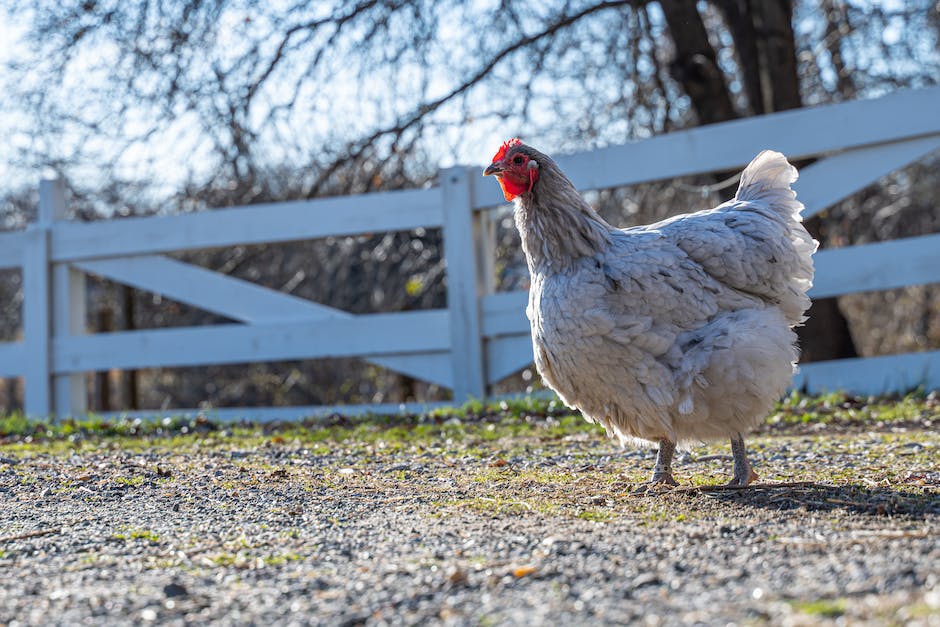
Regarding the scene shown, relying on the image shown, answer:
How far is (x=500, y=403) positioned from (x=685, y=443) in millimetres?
2712

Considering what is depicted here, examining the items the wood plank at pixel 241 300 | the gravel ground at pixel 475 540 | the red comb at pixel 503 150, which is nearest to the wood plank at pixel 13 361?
the wood plank at pixel 241 300

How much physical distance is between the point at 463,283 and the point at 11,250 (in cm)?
387

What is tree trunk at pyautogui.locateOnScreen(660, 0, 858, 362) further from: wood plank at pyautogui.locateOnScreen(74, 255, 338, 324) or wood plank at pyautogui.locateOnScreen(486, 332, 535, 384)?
wood plank at pyautogui.locateOnScreen(74, 255, 338, 324)

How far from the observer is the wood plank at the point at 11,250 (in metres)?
7.78

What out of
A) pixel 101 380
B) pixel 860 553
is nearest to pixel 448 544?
pixel 860 553

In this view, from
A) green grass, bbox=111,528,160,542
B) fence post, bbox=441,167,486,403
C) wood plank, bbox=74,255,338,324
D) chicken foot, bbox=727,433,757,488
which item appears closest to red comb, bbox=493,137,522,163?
chicken foot, bbox=727,433,757,488

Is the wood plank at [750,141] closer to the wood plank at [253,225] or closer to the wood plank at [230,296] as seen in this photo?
the wood plank at [253,225]

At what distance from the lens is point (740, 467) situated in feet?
12.0

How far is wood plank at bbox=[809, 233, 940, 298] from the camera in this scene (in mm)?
5973

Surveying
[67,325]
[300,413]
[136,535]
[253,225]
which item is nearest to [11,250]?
[67,325]

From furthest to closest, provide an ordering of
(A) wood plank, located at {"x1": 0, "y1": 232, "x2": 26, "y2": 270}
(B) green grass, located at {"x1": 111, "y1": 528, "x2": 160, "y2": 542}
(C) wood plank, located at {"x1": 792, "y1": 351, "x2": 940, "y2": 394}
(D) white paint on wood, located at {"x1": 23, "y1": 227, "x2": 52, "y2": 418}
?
(A) wood plank, located at {"x1": 0, "y1": 232, "x2": 26, "y2": 270} < (D) white paint on wood, located at {"x1": 23, "y1": 227, "x2": 52, "y2": 418} < (C) wood plank, located at {"x1": 792, "y1": 351, "x2": 940, "y2": 394} < (B) green grass, located at {"x1": 111, "y1": 528, "x2": 160, "y2": 542}

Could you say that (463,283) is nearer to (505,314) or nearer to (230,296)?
(505,314)

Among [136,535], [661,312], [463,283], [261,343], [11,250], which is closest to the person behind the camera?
[136,535]

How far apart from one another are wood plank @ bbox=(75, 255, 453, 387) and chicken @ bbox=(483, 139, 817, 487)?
311 cm
